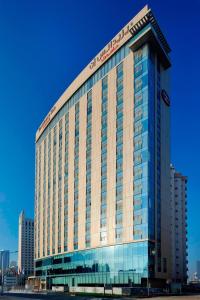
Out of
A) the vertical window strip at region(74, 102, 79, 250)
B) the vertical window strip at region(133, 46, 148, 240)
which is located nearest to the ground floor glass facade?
the vertical window strip at region(133, 46, 148, 240)

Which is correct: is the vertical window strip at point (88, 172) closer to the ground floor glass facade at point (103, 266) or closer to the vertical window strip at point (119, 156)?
the ground floor glass facade at point (103, 266)

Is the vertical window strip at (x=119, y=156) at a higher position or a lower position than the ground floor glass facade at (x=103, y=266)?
higher

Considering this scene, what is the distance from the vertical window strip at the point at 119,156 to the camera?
89125 millimetres

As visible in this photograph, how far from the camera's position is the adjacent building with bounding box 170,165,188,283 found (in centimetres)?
14700

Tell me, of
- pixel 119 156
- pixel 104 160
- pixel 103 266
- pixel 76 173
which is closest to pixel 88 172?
pixel 76 173

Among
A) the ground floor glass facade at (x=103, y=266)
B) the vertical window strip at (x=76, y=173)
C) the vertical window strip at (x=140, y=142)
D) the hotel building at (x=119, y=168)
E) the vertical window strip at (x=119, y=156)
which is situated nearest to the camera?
the ground floor glass facade at (x=103, y=266)

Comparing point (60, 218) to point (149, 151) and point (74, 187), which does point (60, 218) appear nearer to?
point (74, 187)

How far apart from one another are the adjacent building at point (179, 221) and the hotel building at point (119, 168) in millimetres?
45944

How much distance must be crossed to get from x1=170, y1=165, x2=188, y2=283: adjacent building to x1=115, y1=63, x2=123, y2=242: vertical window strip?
6022 centimetres

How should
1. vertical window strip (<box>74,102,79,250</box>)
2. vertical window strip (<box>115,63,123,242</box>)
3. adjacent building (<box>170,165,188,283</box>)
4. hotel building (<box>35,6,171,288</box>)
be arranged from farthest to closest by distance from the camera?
adjacent building (<box>170,165,188,283</box>) → vertical window strip (<box>74,102,79,250</box>) → vertical window strip (<box>115,63,123,242</box>) → hotel building (<box>35,6,171,288</box>)

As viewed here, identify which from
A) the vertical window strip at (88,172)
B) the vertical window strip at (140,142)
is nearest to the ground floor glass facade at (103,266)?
the vertical window strip at (140,142)

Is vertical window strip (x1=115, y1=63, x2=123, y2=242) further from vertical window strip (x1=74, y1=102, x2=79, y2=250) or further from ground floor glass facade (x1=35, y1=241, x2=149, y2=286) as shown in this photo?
vertical window strip (x1=74, y1=102, x2=79, y2=250)

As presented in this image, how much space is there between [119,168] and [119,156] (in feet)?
9.15

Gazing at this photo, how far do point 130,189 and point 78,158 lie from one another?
30.5 meters
